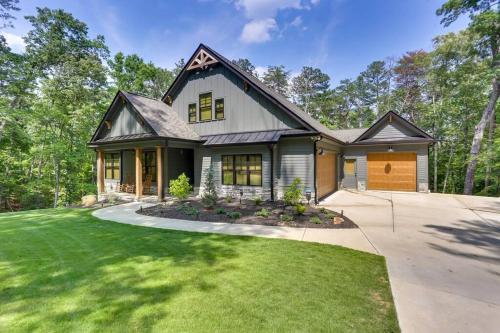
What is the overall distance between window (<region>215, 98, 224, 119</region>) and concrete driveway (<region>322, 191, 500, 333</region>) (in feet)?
27.5

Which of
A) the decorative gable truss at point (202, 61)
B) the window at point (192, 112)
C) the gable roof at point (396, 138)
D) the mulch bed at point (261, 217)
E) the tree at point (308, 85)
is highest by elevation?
the tree at point (308, 85)

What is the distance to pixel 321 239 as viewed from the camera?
5.80 metres

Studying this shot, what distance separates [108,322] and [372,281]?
12.3ft

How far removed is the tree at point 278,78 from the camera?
119 feet

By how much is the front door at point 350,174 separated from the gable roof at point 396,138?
4.88 feet

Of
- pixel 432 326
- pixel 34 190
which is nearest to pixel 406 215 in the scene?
pixel 432 326

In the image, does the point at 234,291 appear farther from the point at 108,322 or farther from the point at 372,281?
the point at 372,281

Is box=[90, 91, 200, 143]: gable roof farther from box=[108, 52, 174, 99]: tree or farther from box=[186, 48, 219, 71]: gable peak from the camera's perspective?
box=[108, 52, 174, 99]: tree

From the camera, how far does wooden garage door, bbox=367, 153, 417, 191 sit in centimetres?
1461

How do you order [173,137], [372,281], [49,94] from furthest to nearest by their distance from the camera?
[49,94] < [173,137] < [372,281]


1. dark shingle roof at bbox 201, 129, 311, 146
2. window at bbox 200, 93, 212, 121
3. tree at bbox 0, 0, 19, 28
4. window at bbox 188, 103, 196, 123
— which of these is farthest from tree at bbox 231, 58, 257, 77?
dark shingle roof at bbox 201, 129, 311, 146

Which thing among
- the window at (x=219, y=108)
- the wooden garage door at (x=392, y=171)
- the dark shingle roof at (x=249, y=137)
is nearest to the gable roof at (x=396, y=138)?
the wooden garage door at (x=392, y=171)

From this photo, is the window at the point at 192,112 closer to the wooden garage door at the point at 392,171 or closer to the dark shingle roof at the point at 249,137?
the dark shingle roof at the point at 249,137

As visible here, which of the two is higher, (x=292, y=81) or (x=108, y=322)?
(x=292, y=81)
